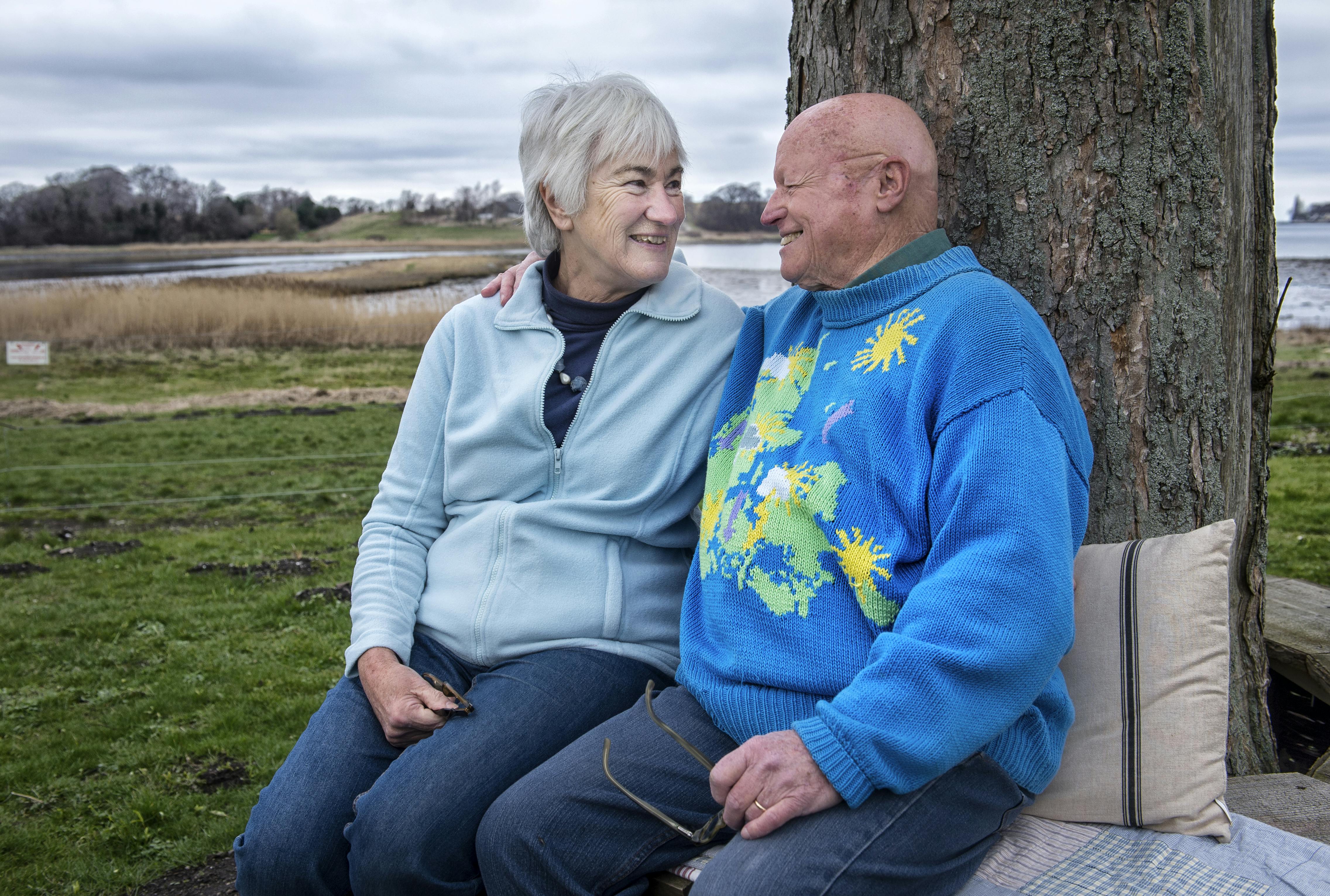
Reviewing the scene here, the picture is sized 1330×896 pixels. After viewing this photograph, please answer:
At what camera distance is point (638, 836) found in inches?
63.6

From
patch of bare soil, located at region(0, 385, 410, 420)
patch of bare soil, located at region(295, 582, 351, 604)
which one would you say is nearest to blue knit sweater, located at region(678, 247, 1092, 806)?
patch of bare soil, located at region(295, 582, 351, 604)

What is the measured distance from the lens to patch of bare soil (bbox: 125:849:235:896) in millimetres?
2715

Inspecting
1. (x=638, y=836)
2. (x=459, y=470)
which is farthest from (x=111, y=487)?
(x=638, y=836)

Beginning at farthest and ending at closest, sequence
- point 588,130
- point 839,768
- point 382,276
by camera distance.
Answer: point 382,276 < point 588,130 < point 839,768

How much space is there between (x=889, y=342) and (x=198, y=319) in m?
19.5

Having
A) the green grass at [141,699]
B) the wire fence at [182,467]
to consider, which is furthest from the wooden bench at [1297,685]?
the wire fence at [182,467]

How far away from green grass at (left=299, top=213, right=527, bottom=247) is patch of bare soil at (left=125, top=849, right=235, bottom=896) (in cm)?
3008

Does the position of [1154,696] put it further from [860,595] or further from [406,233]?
[406,233]

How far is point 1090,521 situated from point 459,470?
135 cm

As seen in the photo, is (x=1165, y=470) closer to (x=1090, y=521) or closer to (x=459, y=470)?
(x=1090, y=521)

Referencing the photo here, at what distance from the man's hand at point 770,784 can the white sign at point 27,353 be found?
8.33 m

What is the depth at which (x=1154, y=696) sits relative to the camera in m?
1.67

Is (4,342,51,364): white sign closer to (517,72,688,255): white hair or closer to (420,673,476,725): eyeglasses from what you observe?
(517,72,688,255): white hair

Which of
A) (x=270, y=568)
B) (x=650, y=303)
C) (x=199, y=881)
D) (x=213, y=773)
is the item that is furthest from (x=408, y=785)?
(x=270, y=568)
